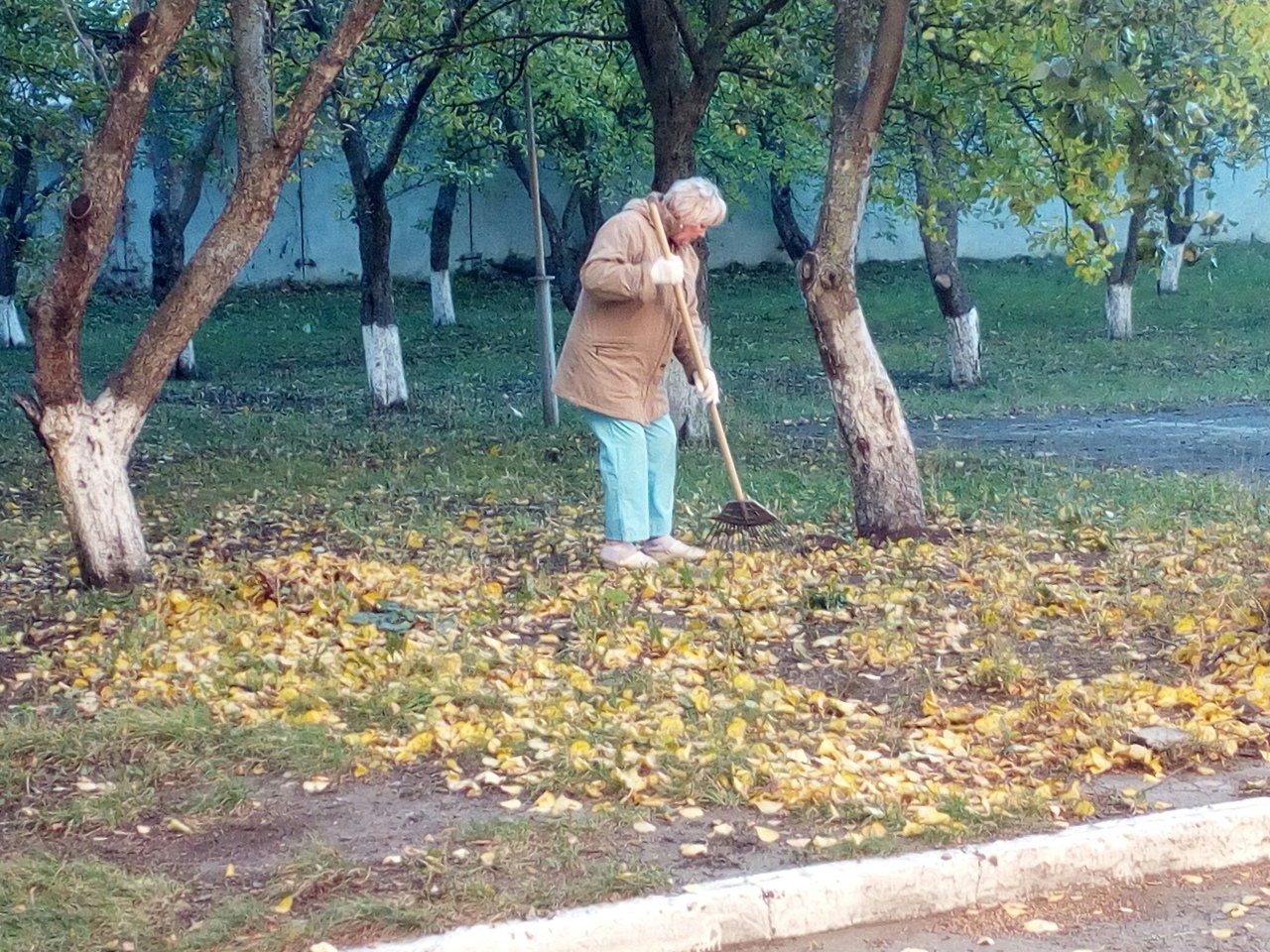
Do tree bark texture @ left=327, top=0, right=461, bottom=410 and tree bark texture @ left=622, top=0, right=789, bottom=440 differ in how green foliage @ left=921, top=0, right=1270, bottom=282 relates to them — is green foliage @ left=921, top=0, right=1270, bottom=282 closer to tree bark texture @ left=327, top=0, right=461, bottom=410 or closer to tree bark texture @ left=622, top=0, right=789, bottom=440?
tree bark texture @ left=622, top=0, right=789, bottom=440

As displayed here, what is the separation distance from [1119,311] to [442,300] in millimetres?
10914

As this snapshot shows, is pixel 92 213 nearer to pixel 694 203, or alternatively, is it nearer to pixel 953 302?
pixel 694 203

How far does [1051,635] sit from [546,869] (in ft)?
9.97

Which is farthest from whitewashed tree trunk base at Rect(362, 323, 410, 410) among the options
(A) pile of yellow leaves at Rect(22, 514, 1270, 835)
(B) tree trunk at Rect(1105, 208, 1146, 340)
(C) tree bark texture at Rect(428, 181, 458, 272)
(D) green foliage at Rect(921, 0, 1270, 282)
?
(B) tree trunk at Rect(1105, 208, 1146, 340)

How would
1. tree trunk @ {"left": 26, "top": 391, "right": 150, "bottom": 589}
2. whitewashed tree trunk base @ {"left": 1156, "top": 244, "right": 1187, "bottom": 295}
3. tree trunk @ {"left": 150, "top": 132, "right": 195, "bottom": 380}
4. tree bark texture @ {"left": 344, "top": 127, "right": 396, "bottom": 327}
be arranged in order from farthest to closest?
whitewashed tree trunk base @ {"left": 1156, "top": 244, "right": 1187, "bottom": 295} → tree trunk @ {"left": 150, "top": 132, "right": 195, "bottom": 380} → tree bark texture @ {"left": 344, "top": 127, "right": 396, "bottom": 327} → tree trunk @ {"left": 26, "top": 391, "right": 150, "bottom": 589}

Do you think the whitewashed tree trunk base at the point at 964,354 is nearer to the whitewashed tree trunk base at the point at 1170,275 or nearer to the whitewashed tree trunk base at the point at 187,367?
the whitewashed tree trunk base at the point at 1170,275

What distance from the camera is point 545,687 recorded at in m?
5.24

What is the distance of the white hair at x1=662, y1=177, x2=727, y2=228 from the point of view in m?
6.54

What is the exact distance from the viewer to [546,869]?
3658 mm

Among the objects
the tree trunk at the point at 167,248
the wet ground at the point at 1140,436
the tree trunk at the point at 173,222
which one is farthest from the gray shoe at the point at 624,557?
the tree trunk at the point at 167,248

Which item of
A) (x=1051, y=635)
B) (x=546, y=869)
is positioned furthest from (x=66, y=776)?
(x=1051, y=635)

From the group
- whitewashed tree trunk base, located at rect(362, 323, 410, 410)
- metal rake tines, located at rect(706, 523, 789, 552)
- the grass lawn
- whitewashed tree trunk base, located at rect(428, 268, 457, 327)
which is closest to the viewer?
the grass lawn

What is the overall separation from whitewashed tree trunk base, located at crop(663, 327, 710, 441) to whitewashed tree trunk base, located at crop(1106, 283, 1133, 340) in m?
11.7

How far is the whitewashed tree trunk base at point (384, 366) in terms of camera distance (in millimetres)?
14797
